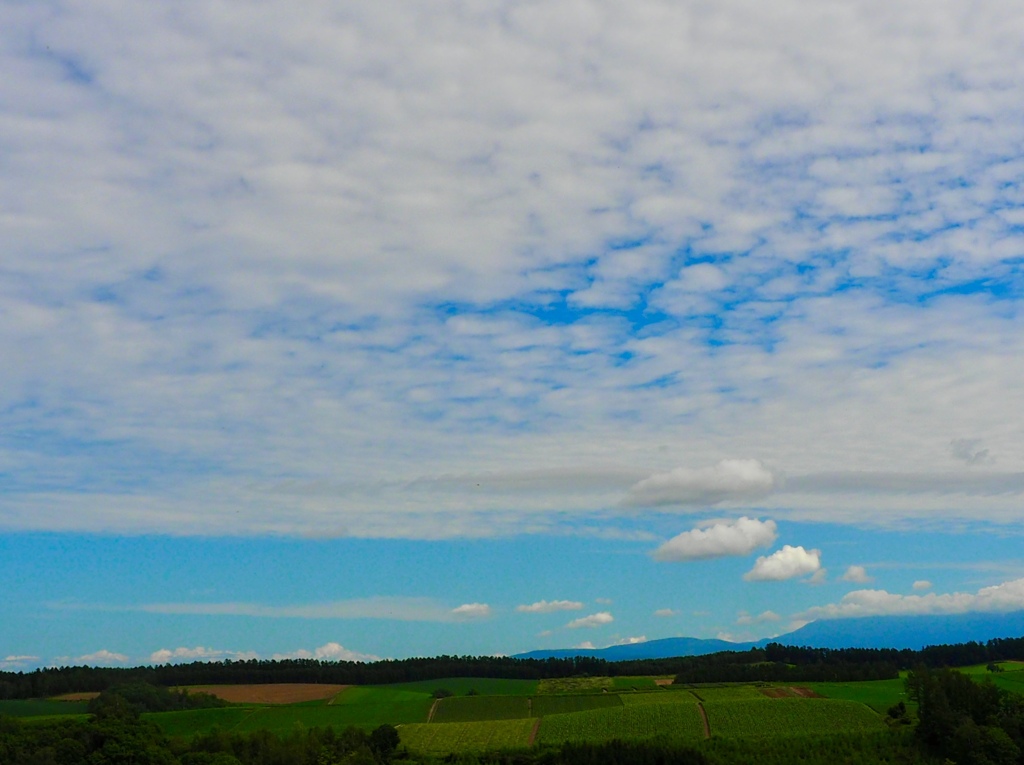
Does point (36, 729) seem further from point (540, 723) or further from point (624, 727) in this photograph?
point (624, 727)

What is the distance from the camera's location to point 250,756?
4914 inches

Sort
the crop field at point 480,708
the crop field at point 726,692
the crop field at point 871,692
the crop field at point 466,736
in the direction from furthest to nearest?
1. the crop field at point 480,708
2. the crop field at point 726,692
3. the crop field at point 871,692
4. the crop field at point 466,736

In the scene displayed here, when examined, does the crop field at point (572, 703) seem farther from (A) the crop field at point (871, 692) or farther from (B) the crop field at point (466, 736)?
(A) the crop field at point (871, 692)

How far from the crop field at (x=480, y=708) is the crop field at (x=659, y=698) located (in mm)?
19692

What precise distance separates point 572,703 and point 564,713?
14691 millimetres

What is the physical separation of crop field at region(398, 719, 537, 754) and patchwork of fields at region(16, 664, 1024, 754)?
16 centimetres

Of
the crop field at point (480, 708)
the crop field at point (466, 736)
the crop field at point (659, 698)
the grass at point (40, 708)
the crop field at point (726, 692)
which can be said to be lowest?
the crop field at point (466, 736)

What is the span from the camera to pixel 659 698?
170500mm

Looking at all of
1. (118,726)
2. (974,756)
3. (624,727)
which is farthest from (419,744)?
(974,756)

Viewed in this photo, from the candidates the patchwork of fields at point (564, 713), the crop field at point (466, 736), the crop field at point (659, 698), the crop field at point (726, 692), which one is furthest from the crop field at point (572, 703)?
the crop field at point (726, 692)

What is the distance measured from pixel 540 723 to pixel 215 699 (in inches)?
3197

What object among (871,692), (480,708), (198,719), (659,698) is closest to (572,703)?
(659,698)

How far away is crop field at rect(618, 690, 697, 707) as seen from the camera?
162m

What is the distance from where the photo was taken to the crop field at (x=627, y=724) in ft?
450
